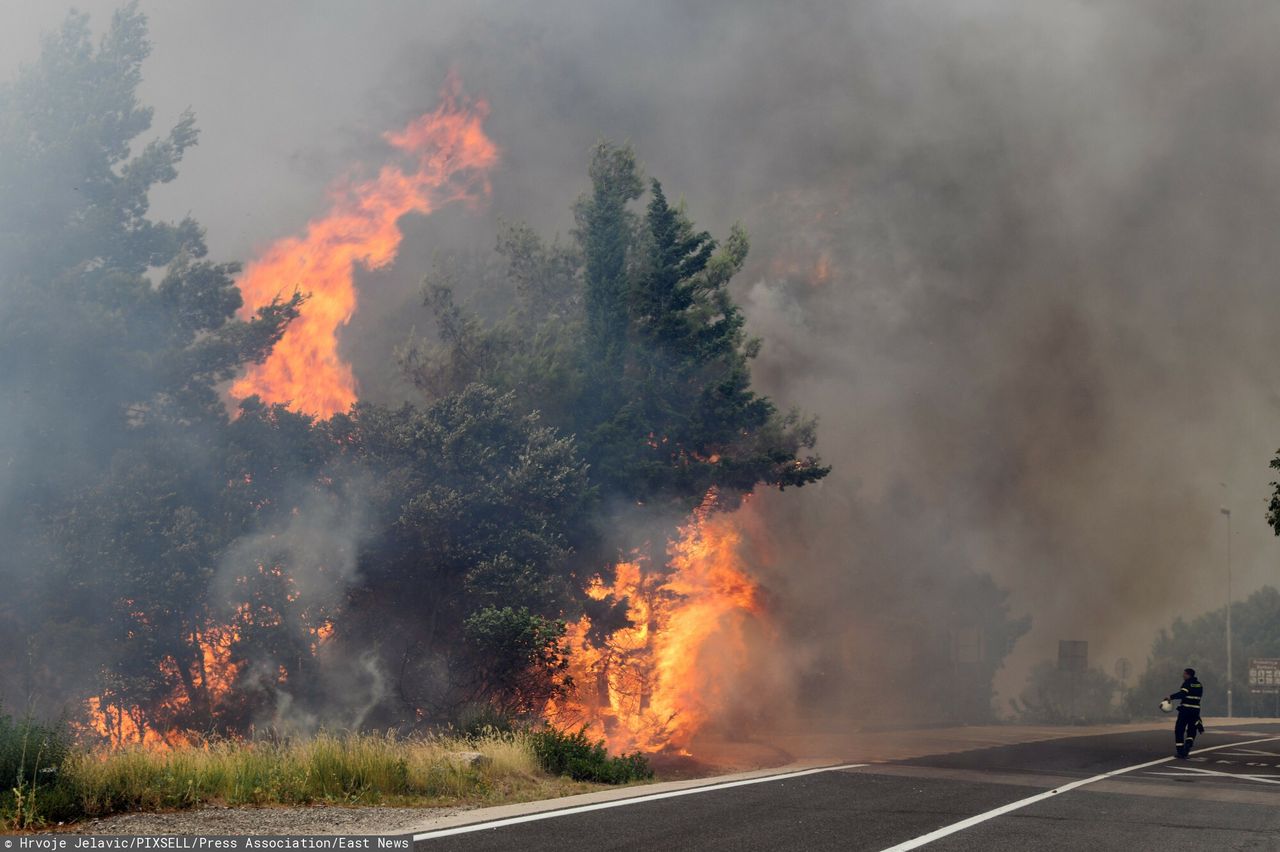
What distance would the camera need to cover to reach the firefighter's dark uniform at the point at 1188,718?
23.8 metres

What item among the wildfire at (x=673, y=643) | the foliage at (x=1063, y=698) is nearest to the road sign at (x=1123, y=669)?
the foliage at (x=1063, y=698)

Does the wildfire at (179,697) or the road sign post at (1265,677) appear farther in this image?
the road sign post at (1265,677)

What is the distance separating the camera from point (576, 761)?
17.4 m

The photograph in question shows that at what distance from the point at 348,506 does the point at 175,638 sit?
446 centimetres

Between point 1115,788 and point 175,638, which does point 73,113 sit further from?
point 1115,788

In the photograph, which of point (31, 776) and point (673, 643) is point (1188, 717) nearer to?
point (673, 643)

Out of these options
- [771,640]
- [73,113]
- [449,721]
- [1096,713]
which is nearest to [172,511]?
[449,721]

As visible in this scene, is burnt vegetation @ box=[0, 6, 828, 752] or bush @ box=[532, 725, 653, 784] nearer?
bush @ box=[532, 725, 653, 784]

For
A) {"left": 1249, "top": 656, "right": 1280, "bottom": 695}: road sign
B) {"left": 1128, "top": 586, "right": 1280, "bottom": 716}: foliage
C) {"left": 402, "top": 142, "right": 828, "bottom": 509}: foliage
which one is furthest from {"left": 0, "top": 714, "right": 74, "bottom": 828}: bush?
{"left": 1128, "top": 586, "right": 1280, "bottom": 716}: foliage

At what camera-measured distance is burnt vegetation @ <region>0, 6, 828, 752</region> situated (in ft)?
79.4

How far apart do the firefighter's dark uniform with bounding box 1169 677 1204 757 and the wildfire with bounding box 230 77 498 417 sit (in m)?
21.4

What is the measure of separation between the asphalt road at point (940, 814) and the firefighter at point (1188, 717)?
10.6 ft

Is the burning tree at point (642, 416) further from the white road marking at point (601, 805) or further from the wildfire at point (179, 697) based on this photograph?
the white road marking at point (601, 805)

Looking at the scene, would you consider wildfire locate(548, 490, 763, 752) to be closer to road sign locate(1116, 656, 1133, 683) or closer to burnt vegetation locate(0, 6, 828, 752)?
burnt vegetation locate(0, 6, 828, 752)
